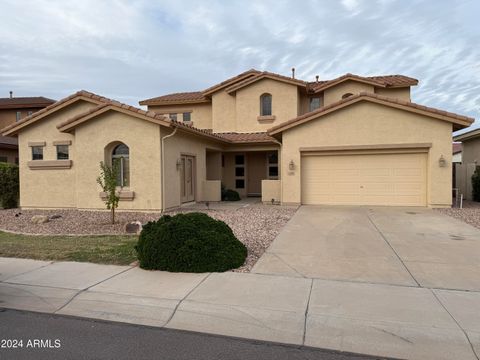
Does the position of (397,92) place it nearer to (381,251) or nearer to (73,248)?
(381,251)

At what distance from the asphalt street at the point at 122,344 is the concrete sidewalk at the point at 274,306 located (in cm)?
17

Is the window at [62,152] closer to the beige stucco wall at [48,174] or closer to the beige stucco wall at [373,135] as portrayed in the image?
the beige stucco wall at [48,174]

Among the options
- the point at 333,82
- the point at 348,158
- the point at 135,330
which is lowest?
the point at 135,330

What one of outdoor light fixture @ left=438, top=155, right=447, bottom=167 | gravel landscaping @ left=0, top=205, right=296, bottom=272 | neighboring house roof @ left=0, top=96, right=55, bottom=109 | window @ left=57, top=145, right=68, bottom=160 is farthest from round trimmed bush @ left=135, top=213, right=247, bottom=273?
neighboring house roof @ left=0, top=96, right=55, bottom=109

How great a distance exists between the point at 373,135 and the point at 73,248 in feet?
38.3

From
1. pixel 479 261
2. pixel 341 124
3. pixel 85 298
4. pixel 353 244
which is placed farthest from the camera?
pixel 341 124

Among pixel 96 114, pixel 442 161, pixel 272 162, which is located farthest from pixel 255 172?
pixel 442 161

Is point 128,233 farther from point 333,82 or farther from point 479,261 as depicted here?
point 333,82

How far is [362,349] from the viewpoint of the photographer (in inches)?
149

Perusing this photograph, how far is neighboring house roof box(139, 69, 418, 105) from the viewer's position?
20.3 meters

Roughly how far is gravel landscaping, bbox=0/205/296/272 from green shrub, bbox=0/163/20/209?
188 cm

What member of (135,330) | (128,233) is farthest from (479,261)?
(128,233)

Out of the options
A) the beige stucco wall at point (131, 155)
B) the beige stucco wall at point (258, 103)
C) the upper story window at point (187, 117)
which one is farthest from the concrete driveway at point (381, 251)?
the upper story window at point (187, 117)

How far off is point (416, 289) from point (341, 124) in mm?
10574
